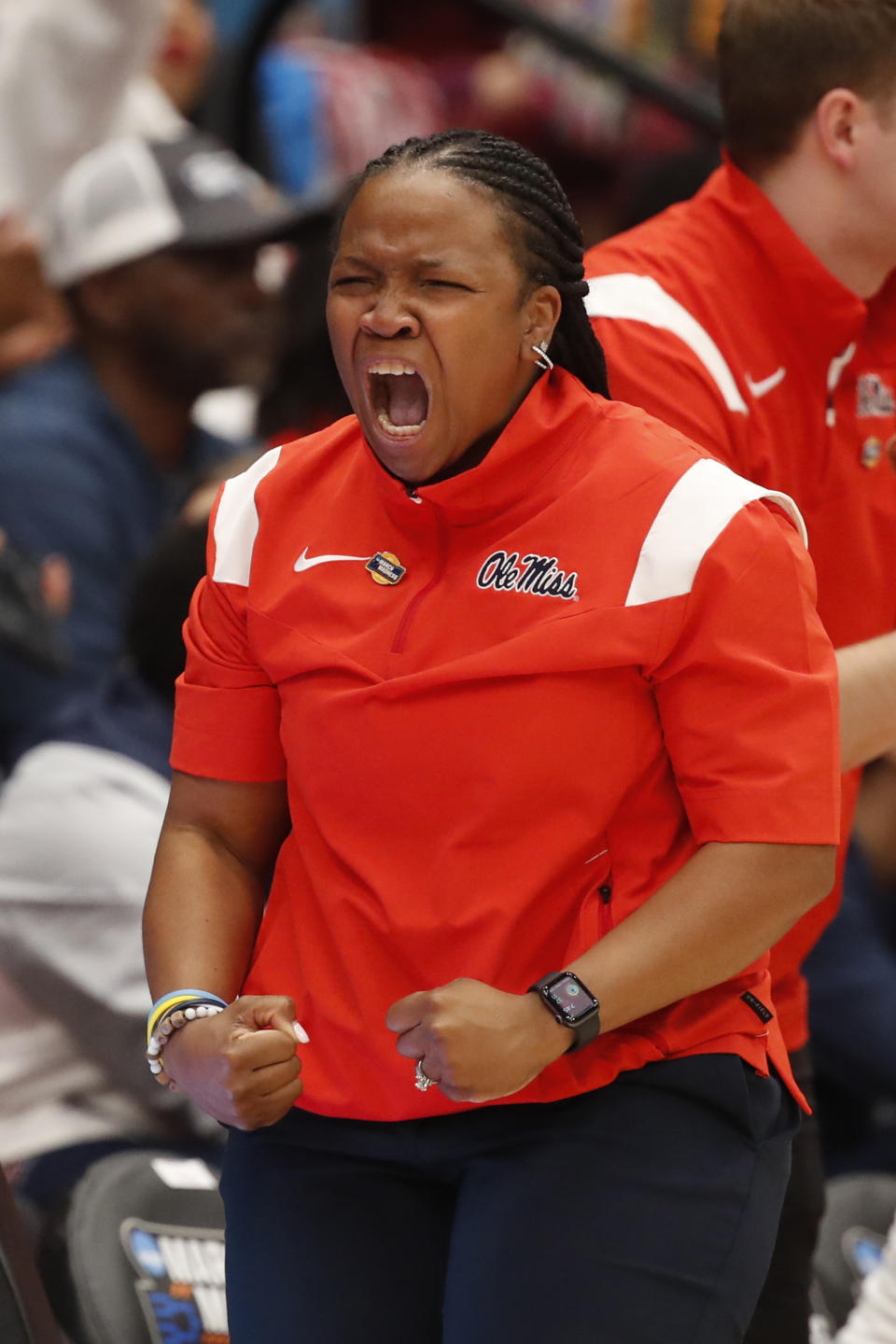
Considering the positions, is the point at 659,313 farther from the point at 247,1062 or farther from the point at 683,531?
the point at 247,1062

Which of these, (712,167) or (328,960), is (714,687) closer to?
(328,960)

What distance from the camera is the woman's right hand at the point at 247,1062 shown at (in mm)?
1311

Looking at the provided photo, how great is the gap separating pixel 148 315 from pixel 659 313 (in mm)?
2351

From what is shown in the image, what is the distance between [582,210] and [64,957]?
390 centimetres

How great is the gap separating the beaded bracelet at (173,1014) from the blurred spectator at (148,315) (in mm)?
2255

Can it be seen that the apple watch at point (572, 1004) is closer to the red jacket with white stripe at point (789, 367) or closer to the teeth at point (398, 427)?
the teeth at point (398, 427)

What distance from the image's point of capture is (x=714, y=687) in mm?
1333

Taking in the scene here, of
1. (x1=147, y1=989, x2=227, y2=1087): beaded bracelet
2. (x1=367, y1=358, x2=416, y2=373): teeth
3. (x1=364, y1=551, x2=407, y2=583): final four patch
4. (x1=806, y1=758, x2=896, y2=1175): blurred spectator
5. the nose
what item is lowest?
(x1=806, y1=758, x2=896, y2=1175): blurred spectator

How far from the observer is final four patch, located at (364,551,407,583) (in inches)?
56.6

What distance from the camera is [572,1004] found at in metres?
1.29

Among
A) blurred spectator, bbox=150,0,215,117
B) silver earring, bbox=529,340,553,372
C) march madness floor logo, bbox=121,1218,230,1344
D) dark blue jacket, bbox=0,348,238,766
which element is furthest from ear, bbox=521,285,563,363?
blurred spectator, bbox=150,0,215,117

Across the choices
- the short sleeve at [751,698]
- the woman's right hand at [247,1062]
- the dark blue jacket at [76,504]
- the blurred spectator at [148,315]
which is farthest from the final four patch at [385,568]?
the blurred spectator at [148,315]

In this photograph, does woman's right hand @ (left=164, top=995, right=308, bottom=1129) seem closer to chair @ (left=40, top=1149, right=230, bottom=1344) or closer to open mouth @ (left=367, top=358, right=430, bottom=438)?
open mouth @ (left=367, top=358, right=430, bottom=438)

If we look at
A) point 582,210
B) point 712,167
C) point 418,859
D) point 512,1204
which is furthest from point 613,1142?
point 582,210
